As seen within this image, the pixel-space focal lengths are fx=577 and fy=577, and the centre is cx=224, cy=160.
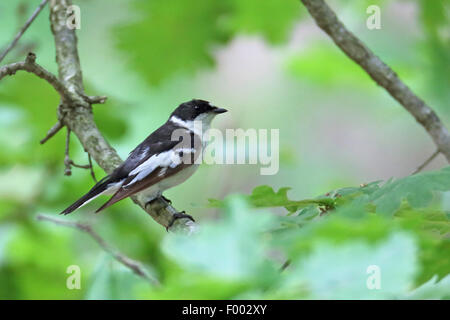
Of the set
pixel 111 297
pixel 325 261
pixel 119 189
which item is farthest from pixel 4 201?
pixel 325 261

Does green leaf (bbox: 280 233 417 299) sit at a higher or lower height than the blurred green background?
lower

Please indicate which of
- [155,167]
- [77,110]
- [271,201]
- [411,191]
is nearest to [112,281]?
[271,201]

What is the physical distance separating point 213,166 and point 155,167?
1132mm

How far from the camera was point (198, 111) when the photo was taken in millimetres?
3547

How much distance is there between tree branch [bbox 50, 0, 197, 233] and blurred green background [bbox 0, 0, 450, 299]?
23 centimetres

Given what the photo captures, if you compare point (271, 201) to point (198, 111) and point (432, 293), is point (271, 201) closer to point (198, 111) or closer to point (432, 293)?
point (432, 293)

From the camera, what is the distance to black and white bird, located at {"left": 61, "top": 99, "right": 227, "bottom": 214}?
2.55 m

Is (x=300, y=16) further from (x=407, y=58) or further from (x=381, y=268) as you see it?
(x=381, y=268)

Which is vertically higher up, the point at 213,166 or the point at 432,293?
the point at 213,166

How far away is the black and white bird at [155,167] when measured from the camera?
8.37 feet

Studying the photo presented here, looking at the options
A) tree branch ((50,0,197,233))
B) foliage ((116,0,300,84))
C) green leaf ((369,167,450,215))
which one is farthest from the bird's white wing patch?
green leaf ((369,167,450,215))

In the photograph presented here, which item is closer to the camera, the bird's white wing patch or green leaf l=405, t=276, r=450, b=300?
green leaf l=405, t=276, r=450, b=300

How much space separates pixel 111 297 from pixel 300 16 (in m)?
2.95

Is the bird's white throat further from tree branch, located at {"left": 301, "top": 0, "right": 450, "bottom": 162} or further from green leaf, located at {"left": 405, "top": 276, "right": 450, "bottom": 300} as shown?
green leaf, located at {"left": 405, "top": 276, "right": 450, "bottom": 300}
